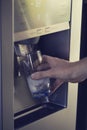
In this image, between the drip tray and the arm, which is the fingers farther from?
the arm

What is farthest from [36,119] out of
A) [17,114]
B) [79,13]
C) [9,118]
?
[79,13]

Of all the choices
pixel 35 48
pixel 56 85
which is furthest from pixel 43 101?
pixel 35 48

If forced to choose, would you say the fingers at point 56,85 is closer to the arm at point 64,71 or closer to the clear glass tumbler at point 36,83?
the clear glass tumbler at point 36,83

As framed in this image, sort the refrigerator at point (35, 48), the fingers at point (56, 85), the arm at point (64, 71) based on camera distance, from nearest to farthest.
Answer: the refrigerator at point (35, 48) < the arm at point (64, 71) < the fingers at point (56, 85)

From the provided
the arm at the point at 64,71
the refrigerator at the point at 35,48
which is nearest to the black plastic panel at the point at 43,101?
the refrigerator at the point at 35,48

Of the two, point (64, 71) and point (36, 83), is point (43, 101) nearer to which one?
point (36, 83)

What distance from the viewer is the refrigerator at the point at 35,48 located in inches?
43.6

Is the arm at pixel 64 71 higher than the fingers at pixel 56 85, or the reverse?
the arm at pixel 64 71

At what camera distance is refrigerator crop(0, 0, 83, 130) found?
1.11 metres

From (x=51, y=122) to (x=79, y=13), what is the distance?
1.38 feet

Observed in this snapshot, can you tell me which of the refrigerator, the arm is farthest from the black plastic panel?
the arm

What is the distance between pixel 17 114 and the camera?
51.4 inches

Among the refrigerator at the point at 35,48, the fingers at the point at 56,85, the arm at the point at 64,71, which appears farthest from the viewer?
the fingers at the point at 56,85

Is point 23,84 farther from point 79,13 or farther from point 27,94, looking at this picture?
point 79,13
